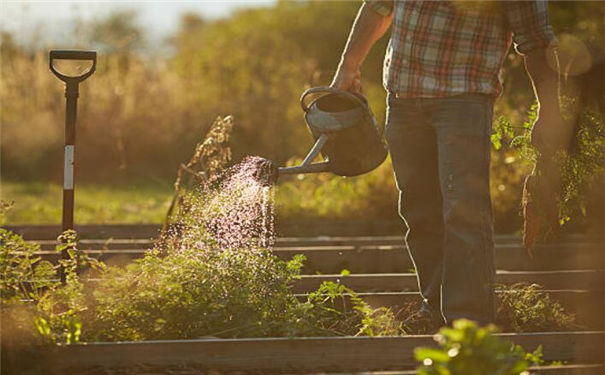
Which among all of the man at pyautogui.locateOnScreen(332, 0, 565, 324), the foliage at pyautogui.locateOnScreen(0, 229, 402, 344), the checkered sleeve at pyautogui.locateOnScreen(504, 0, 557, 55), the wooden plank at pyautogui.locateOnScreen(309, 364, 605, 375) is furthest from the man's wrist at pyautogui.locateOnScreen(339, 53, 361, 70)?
the wooden plank at pyautogui.locateOnScreen(309, 364, 605, 375)

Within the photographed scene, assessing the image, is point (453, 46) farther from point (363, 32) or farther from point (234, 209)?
point (234, 209)

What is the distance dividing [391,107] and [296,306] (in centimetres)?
102

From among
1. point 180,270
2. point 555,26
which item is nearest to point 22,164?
point 555,26

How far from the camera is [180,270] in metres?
4.22

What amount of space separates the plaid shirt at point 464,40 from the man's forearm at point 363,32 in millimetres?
Result: 347

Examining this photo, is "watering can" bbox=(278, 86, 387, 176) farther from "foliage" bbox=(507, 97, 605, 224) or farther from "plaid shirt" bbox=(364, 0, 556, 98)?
"foliage" bbox=(507, 97, 605, 224)

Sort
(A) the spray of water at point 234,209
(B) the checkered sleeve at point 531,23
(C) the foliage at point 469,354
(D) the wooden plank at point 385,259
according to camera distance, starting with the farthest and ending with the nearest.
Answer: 1. (D) the wooden plank at point 385,259
2. (A) the spray of water at point 234,209
3. (B) the checkered sleeve at point 531,23
4. (C) the foliage at point 469,354

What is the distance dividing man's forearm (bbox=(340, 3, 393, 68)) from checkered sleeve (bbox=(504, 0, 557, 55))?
0.70 metres

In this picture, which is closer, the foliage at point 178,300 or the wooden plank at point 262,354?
A: the wooden plank at point 262,354

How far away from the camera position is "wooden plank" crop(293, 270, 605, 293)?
5.34 meters

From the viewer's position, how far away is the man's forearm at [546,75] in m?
4.11

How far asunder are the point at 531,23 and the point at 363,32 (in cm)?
89

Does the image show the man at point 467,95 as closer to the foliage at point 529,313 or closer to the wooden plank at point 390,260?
the foliage at point 529,313

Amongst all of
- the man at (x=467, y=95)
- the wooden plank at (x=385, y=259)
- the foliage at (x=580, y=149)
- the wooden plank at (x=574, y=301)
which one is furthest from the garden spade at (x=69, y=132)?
the foliage at (x=580, y=149)
